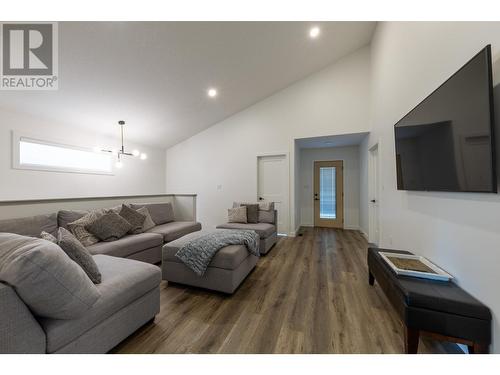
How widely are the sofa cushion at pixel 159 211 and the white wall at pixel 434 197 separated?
3.79m

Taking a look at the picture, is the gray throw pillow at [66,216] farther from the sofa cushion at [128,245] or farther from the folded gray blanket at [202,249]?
the folded gray blanket at [202,249]

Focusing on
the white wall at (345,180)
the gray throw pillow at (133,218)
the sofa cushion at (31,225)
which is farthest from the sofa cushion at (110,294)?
the white wall at (345,180)

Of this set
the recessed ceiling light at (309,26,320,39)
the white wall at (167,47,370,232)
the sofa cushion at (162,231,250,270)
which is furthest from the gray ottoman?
the recessed ceiling light at (309,26,320,39)

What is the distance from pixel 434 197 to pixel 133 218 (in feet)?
11.8

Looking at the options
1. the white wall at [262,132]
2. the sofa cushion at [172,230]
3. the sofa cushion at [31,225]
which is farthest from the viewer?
the white wall at [262,132]

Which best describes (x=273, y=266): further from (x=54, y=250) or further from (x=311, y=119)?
(x=311, y=119)

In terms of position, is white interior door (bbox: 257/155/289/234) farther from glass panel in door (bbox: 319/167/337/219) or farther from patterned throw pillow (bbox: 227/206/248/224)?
glass panel in door (bbox: 319/167/337/219)

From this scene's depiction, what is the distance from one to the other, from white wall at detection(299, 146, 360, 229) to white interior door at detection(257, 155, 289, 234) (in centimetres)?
127

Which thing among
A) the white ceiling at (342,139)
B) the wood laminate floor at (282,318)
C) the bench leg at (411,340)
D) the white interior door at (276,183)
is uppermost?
the white ceiling at (342,139)

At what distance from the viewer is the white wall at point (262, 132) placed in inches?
158

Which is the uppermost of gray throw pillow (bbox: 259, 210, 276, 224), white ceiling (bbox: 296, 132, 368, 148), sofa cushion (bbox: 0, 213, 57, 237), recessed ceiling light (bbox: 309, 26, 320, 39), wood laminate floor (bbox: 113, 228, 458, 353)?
recessed ceiling light (bbox: 309, 26, 320, 39)

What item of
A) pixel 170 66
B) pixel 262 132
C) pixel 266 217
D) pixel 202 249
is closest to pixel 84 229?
pixel 202 249

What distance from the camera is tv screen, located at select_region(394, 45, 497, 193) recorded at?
3.53 feet
